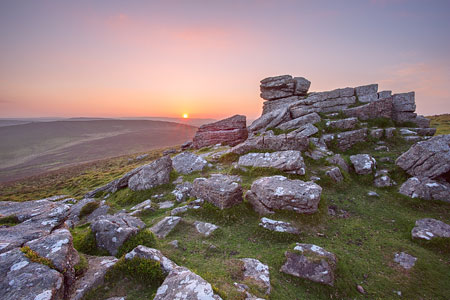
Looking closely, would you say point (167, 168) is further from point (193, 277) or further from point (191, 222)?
point (193, 277)

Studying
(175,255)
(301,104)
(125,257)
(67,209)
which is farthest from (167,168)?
(301,104)

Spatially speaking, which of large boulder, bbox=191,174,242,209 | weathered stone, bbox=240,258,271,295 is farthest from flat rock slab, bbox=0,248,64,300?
large boulder, bbox=191,174,242,209

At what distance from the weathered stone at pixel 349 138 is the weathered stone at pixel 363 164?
4463 millimetres

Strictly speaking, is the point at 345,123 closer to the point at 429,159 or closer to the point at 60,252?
the point at 429,159

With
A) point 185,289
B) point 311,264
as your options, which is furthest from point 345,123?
point 185,289

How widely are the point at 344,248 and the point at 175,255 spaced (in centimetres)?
913

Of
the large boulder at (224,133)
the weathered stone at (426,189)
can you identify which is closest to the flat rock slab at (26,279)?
the weathered stone at (426,189)

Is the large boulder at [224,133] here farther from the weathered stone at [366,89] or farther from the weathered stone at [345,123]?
the weathered stone at [366,89]

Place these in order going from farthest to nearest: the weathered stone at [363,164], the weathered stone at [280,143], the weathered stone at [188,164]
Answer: the weathered stone at [188,164] → the weathered stone at [280,143] → the weathered stone at [363,164]

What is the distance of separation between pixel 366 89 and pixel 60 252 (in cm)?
3982

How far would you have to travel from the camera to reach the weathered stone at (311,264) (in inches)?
327

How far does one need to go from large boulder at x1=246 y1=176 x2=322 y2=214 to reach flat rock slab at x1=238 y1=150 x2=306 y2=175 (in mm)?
3839

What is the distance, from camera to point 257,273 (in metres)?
8.28

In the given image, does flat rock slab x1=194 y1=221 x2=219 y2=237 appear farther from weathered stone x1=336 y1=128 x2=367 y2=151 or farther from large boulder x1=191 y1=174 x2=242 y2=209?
weathered stone x1=336 y1=128 x2=367 y2=151
